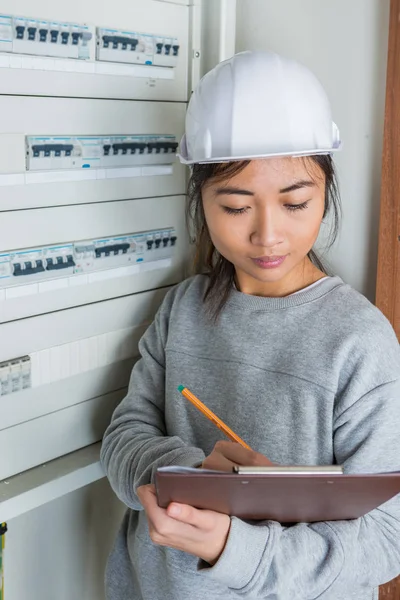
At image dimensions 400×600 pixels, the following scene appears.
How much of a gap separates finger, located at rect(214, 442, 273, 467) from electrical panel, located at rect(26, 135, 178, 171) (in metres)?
0.57

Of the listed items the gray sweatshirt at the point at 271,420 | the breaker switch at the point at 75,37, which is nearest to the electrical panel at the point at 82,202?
the breaker switch at the point at 75,37

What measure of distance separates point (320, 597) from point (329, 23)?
1.03 meters

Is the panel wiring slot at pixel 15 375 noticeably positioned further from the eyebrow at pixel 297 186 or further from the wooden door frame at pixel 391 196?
the wooden door frame at pixel 391 196

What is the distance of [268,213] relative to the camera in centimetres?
120

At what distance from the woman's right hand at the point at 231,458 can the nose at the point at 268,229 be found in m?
0.31

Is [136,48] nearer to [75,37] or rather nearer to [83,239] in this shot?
[75,37]

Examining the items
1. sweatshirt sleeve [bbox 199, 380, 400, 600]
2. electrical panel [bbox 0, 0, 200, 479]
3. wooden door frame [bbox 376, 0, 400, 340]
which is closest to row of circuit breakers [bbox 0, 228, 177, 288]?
electrical panel [bbox 0, 0, 200, 479]

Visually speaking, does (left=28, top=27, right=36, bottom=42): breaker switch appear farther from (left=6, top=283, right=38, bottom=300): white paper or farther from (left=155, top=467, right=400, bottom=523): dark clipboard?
(left=155, top=467, right=400, bottom=523): dark clipboard

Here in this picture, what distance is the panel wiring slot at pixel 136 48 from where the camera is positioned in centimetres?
140

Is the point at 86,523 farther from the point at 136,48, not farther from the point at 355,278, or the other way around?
the point at 136,48

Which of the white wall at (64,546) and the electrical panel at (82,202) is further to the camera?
the white wall at (64,546)

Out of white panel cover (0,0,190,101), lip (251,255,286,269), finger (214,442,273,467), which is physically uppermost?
white panel cover (0,0,190,101)

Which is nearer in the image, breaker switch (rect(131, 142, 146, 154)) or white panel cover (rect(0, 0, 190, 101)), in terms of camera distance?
white panel cover (rect(0, 0, 190, 101))

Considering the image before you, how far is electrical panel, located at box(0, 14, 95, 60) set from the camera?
1.25 metres
